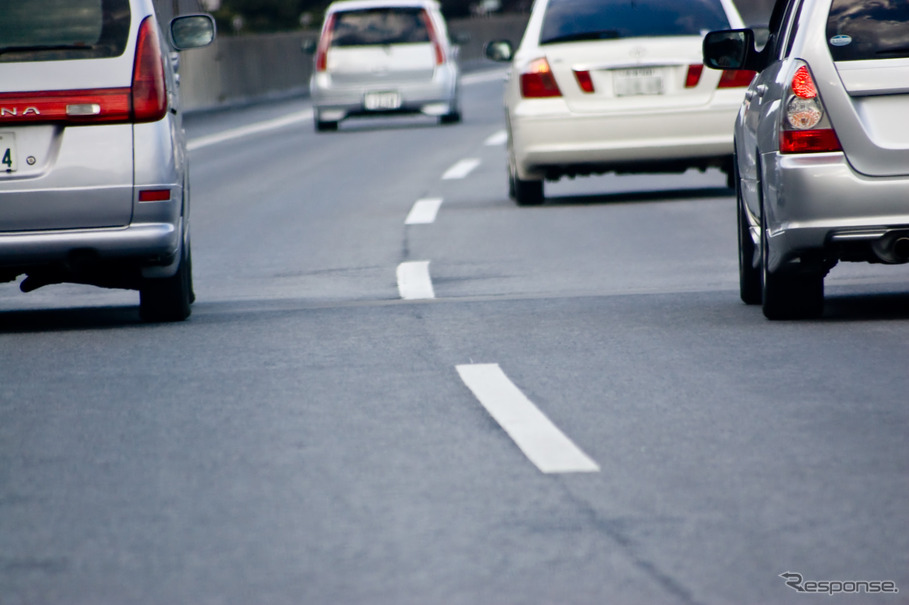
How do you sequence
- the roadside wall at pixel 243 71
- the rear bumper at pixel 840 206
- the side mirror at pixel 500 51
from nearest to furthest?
the rear bumper at pixel 840 206 → the side mirror at pixel 500 51 → the roadside wall at pixel 243 71

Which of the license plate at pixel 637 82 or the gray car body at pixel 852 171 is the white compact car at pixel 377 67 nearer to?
the license plate at pixel 637 82

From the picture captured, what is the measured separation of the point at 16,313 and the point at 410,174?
10713mm

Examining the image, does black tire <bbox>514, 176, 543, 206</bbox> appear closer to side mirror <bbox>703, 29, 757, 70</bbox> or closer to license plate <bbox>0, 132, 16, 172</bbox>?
side mirror <bbox>703, 29, 757, 70</bbox>

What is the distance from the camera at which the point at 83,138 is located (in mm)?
8438

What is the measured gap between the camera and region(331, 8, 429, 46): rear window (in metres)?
30.1

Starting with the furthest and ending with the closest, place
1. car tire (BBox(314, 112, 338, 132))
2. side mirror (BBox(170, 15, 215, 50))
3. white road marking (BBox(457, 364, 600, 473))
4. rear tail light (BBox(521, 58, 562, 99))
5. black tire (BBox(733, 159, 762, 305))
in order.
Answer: car tire (BBox(314, 112, 338, 132))
rear tail light (BBox(521, 58, 562, 99))
side mirror (BBox(170, 15, 215, 50))
black tire (BBox(733, 159, 762, 305))
white road marking (BBox(457, 364, 600, 473))

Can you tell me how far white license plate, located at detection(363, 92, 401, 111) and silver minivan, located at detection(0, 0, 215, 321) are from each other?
21376 millimetres

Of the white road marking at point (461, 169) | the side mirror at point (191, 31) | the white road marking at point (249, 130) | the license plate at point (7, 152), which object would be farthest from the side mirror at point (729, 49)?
the white road marking at point (249, 130)

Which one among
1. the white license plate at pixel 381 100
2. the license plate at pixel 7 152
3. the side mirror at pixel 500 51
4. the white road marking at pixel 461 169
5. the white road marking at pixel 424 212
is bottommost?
the white license plate at pixel 381 100

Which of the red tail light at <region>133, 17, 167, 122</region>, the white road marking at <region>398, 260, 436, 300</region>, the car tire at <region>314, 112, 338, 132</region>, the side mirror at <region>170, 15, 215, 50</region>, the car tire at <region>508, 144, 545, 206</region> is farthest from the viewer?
the car tire at <region>314, 112, 338, 132</region>

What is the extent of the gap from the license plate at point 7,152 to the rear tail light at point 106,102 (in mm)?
76

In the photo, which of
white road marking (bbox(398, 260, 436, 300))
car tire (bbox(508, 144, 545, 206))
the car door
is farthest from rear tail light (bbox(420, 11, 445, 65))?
the car door

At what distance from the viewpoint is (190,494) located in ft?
17.1

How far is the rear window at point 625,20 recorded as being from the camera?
15.1 metres
